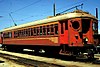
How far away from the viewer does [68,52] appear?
55.8ft

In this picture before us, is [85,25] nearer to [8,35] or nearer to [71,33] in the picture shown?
[71,33]

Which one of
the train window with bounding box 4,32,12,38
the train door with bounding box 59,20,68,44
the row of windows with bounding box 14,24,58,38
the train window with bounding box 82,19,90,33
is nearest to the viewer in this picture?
the train window with bounding box 82,19,90,33

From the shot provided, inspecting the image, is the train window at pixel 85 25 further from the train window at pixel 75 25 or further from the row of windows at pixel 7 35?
the row of windows at pixel 7 35

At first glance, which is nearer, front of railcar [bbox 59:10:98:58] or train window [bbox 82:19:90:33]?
front of railcar [bbox 59:10:98:58]

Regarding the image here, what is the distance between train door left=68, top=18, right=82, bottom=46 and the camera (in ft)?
54.5

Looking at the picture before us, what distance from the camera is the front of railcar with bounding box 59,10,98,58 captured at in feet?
54.3

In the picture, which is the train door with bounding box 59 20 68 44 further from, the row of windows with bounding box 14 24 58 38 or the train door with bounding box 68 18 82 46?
the row of windows with bounding box 14 24 58 38

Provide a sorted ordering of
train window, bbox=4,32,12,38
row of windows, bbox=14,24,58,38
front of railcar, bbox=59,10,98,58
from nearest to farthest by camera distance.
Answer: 1. front of railcar, bbox=59,10,98,58
2. row of windows, bbox=14,24,58,38
3. train window, bbox=4,32,12,38

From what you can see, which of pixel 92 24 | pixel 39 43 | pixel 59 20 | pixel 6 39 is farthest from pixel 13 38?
pixel 92 24

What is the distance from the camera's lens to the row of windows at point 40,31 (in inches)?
730

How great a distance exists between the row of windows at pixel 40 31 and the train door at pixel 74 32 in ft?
5.70

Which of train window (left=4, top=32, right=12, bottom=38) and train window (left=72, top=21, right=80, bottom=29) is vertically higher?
train window (left=72, top=21, right=80, bottom=29)

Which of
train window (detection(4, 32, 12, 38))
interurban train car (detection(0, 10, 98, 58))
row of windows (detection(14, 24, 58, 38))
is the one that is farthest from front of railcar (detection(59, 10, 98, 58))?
train window (detection(4, 32, 12, 38))

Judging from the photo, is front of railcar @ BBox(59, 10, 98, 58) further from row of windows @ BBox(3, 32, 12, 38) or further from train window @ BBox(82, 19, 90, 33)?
row of windows @ BBox(3, 32, 12, 38)
